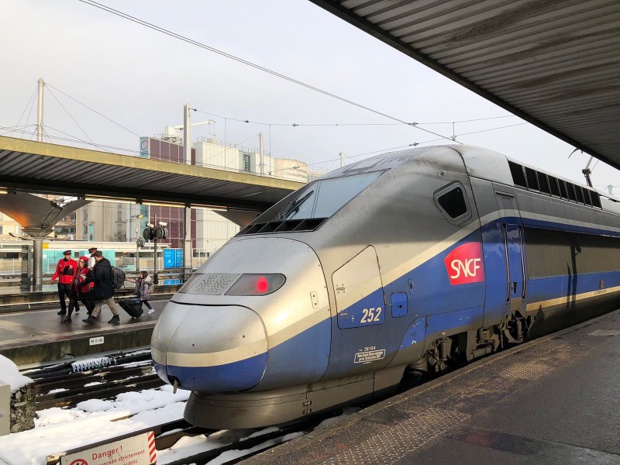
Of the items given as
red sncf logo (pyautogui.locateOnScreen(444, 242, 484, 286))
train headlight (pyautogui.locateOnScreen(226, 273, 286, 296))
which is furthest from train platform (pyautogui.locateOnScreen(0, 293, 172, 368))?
red sncf logo (pyautogui.locateOnScreen(444, 242, 484, 286))

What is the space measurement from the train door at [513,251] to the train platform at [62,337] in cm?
787

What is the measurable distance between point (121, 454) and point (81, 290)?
954 cm

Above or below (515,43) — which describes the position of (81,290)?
below

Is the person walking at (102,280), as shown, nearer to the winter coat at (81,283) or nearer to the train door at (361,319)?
the winter coat at (81,283)

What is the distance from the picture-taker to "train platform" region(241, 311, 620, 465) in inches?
140

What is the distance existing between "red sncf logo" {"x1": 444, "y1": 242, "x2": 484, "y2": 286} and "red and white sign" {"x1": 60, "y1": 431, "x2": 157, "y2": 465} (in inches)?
134

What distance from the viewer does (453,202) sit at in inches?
230

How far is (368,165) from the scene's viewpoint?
19.4 ft

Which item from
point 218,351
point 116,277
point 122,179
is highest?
point 122,179

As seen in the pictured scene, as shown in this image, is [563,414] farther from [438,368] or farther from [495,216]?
[495,216]

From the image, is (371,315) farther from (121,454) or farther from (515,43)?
(515,43)

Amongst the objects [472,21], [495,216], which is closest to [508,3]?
[472,21]

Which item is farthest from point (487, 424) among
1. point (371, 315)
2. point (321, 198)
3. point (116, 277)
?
point (116, 277)

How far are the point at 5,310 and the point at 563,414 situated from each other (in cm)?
1608
